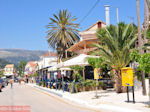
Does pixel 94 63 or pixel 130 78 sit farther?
pixel 94 63

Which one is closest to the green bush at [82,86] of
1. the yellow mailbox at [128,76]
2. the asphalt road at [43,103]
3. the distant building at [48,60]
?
the asphalt road at [43,103]

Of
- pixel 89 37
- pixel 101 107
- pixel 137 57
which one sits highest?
pixel 89 37

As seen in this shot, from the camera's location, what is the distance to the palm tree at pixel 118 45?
19422 mm

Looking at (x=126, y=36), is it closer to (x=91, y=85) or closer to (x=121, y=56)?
(x=121, y=56)

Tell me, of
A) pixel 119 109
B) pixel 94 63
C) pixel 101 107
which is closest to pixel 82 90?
pixel 94 63

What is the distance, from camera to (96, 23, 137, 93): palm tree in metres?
19.4

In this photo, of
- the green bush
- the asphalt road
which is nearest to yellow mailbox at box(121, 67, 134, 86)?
the asphalt road

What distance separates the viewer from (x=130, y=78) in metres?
14.0

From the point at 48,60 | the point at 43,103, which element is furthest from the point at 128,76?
the point at 48,60

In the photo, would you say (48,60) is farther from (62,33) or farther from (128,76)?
(128,76)

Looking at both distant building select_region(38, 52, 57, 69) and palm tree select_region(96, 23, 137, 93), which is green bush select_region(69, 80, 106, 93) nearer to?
palm tree select_region(96, 23, 137, 93)

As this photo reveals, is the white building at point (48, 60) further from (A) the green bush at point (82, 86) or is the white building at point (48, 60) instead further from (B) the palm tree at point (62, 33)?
(A) the green bush at point (82, 86)

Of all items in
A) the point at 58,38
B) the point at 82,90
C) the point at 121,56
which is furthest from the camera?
the point at 58,38

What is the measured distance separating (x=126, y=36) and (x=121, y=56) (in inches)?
60.3
